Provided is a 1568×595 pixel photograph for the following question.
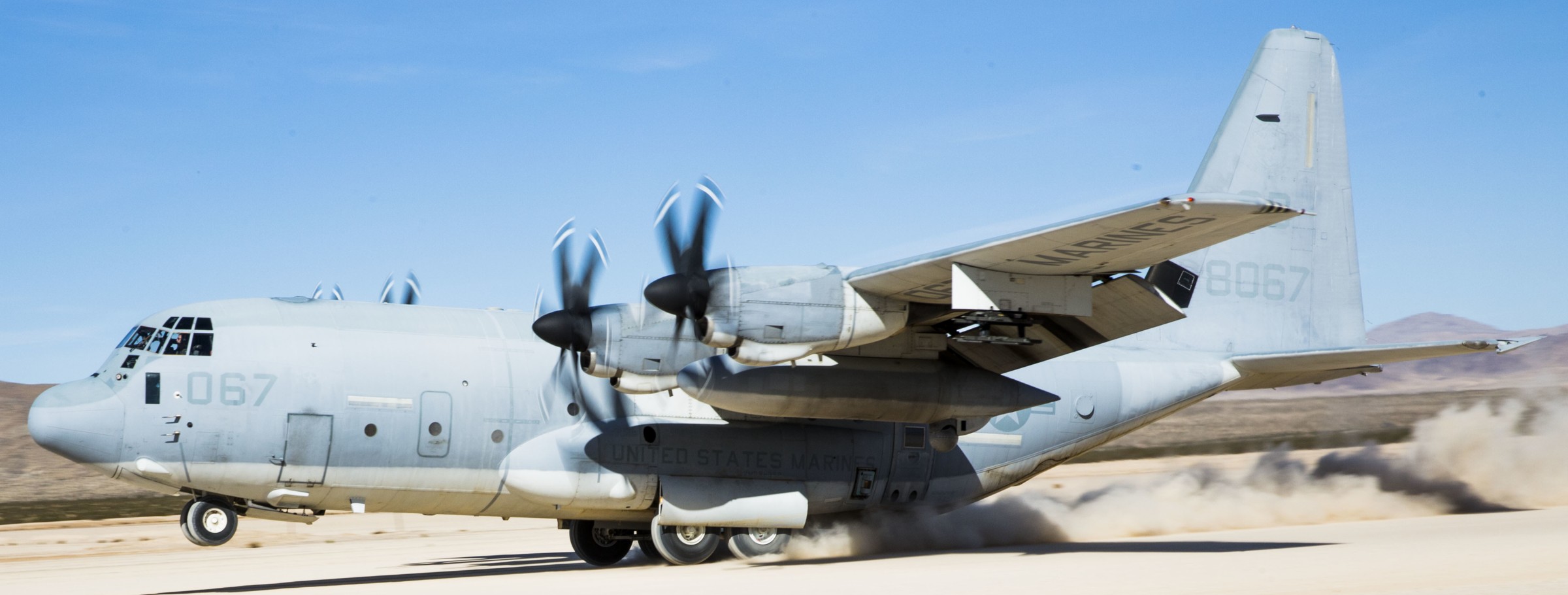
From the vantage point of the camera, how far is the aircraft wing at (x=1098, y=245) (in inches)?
440

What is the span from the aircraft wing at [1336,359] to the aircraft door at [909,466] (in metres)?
4.88

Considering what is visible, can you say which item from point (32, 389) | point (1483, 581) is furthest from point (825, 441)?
point (32, 389)

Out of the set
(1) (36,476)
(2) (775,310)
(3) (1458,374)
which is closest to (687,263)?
(2) (775,310)

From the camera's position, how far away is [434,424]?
50.3 feet

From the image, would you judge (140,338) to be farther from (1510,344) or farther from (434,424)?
(1510,344)

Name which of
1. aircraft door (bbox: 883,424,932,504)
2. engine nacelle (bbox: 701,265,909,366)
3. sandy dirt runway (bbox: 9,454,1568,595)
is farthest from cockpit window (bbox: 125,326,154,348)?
aircraft door (bbox: 883,424,932,504)

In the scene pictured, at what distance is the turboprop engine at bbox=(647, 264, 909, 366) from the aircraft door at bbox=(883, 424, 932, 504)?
13.2ft

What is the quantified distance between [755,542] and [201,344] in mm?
7297

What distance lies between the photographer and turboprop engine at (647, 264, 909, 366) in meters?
13.3

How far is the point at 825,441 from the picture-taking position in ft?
55.3

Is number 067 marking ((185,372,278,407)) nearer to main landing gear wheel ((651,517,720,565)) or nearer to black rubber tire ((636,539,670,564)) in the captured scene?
main landing gear wheel ((651,517,720,565))

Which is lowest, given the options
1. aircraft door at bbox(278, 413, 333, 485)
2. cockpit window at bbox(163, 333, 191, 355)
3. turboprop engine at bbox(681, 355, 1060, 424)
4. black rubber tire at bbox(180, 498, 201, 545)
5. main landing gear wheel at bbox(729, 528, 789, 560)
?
main landing gear wheel at bbox(729, 528, 789, 560)

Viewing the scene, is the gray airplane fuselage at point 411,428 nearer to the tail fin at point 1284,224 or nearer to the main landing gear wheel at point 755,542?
the main landing gear wheel at point 755,542

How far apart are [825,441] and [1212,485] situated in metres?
8.91
